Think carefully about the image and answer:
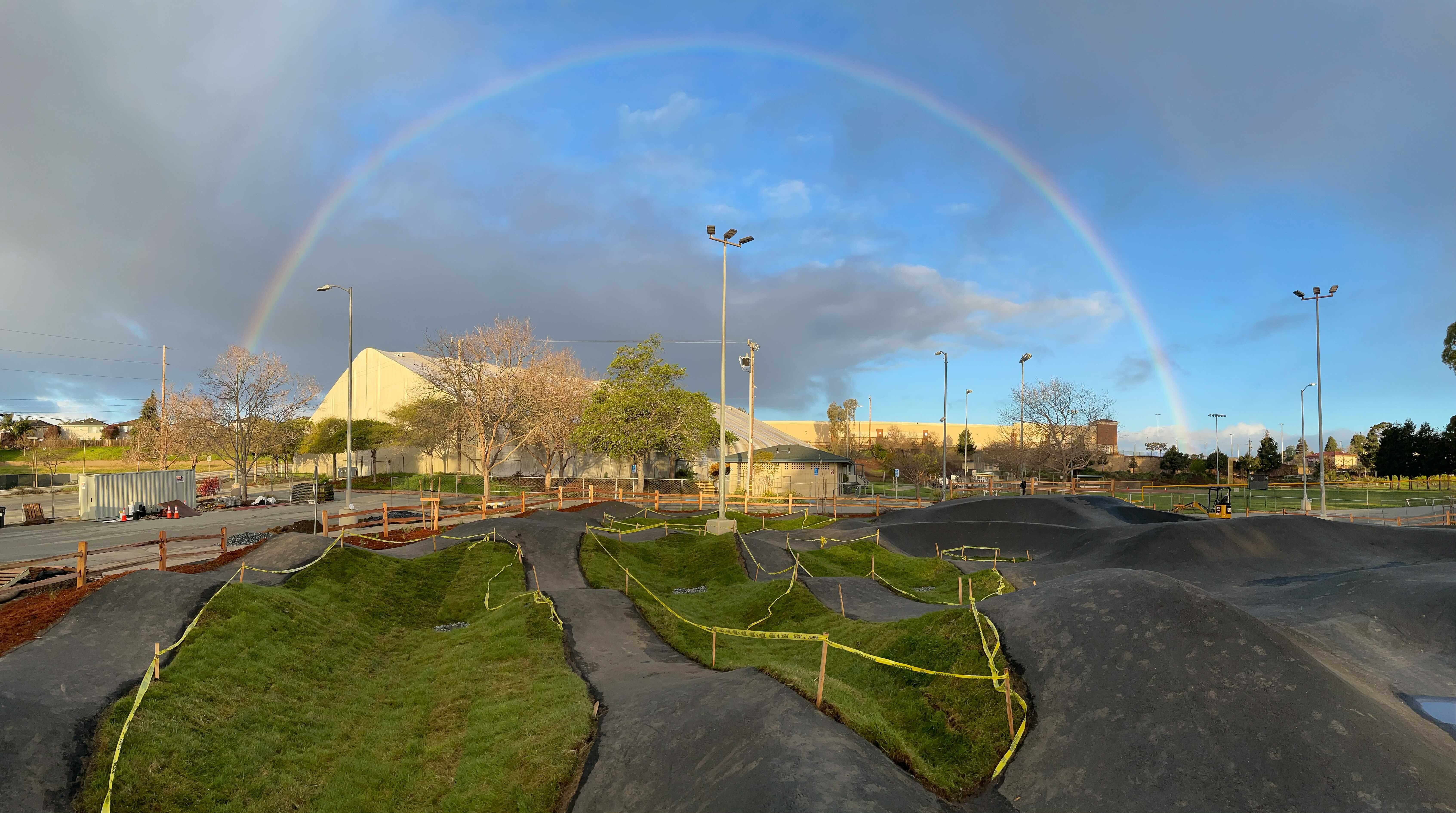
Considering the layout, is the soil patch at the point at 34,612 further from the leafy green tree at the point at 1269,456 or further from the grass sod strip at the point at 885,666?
the leafy green tree at the point at 1269,456

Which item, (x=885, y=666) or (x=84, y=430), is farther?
(x=84, y=430)

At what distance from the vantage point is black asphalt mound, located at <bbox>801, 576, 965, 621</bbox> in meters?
16.0

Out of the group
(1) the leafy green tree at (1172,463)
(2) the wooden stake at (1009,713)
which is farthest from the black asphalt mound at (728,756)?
(1) the leafy green tree at (1172,463)

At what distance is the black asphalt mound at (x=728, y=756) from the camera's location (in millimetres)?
6230

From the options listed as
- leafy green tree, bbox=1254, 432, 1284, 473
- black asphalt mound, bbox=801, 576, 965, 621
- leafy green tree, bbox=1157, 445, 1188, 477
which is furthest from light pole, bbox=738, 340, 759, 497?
leafy green tree, bbox=1254, 432, 1284, 473

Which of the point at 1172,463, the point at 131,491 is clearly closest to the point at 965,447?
the point at 1172,463

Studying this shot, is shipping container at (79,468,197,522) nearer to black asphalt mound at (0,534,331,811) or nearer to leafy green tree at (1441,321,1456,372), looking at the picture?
black asphalt mound at (0,534,331,811)

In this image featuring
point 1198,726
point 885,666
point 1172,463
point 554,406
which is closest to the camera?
point 1198,726

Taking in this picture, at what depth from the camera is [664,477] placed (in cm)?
6500

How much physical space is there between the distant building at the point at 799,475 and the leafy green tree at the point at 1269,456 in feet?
232

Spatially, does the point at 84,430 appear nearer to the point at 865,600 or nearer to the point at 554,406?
the point at 554,406

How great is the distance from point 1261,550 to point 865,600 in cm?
1429

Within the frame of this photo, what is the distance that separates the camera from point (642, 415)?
53.2m

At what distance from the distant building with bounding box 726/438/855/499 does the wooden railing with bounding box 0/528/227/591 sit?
33088 millimetres
